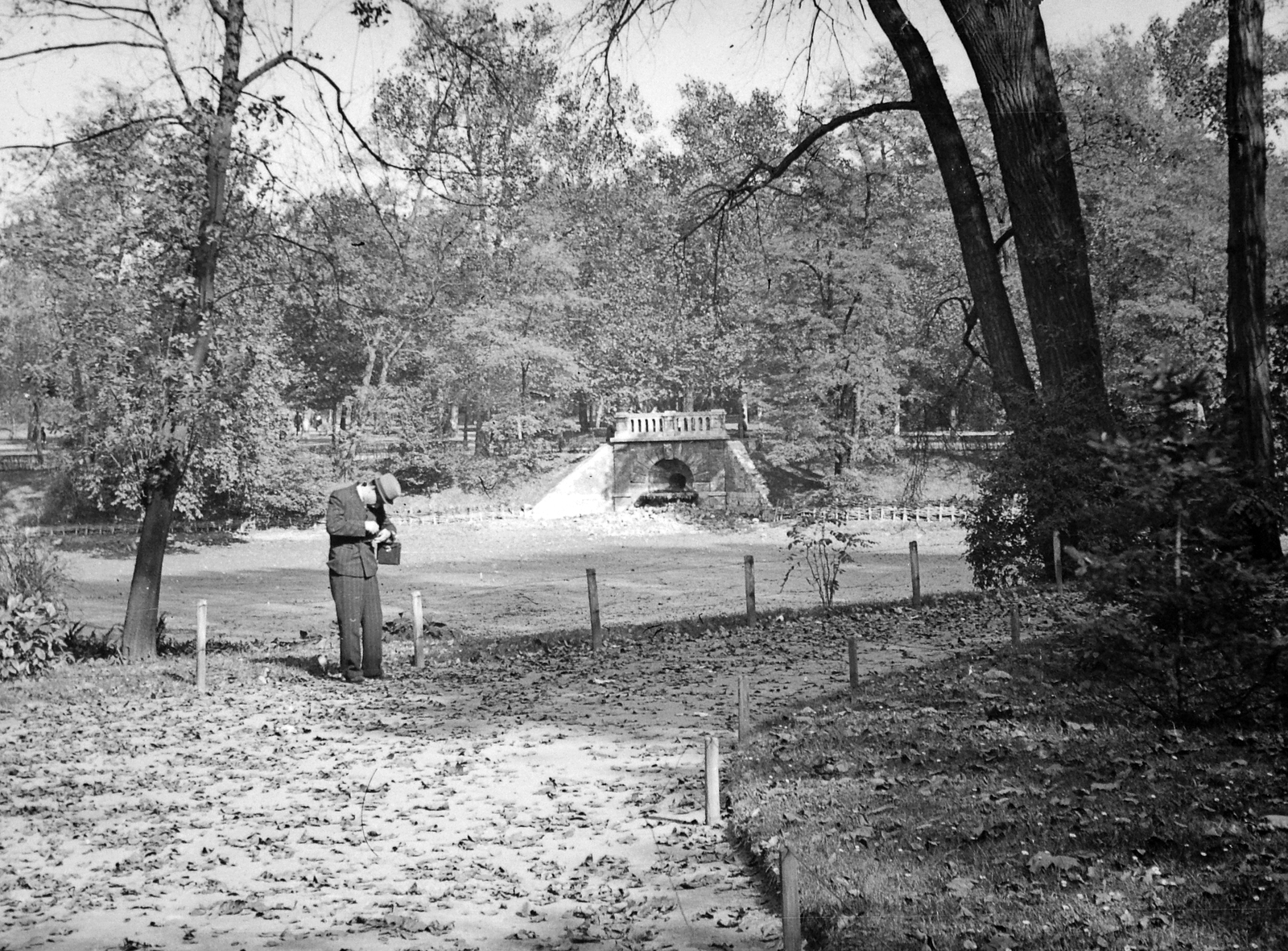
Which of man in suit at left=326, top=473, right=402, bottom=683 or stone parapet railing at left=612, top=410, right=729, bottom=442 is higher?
stone parapet railing at left=612, top=410, right=729, bottom=442

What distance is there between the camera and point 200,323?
12.9 meters

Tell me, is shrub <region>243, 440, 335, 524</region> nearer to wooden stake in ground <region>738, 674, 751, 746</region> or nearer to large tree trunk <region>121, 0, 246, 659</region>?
large tree trunk <region>121, 0, 246, 659</region>

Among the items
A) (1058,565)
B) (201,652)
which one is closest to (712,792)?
(201,652)

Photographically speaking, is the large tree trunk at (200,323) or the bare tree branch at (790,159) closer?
the large tree trunk at (200,323)

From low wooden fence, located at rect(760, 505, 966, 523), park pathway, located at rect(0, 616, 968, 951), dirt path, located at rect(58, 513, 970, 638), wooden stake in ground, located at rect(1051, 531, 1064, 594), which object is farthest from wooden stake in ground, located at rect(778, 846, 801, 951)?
low wooden fence, located at rect(760, 505, 966, 523)

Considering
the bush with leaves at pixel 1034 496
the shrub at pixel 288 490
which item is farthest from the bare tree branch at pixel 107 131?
the shrub at pixel 288 490

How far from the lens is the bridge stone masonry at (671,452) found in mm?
42656

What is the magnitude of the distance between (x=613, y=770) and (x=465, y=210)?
31.8 m

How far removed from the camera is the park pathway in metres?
5.19

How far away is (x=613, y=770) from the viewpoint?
7.61 m

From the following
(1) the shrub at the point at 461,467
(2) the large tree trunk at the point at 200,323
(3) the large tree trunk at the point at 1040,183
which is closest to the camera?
(2) the large tree trunk at the point at 200,323

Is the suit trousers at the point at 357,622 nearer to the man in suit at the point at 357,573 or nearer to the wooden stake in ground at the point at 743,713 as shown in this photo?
the man in suit at the point at 357,573

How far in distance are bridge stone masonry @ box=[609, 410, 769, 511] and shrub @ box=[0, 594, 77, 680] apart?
30821 mm

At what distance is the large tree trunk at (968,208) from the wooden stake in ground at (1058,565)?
1533 millimetres
